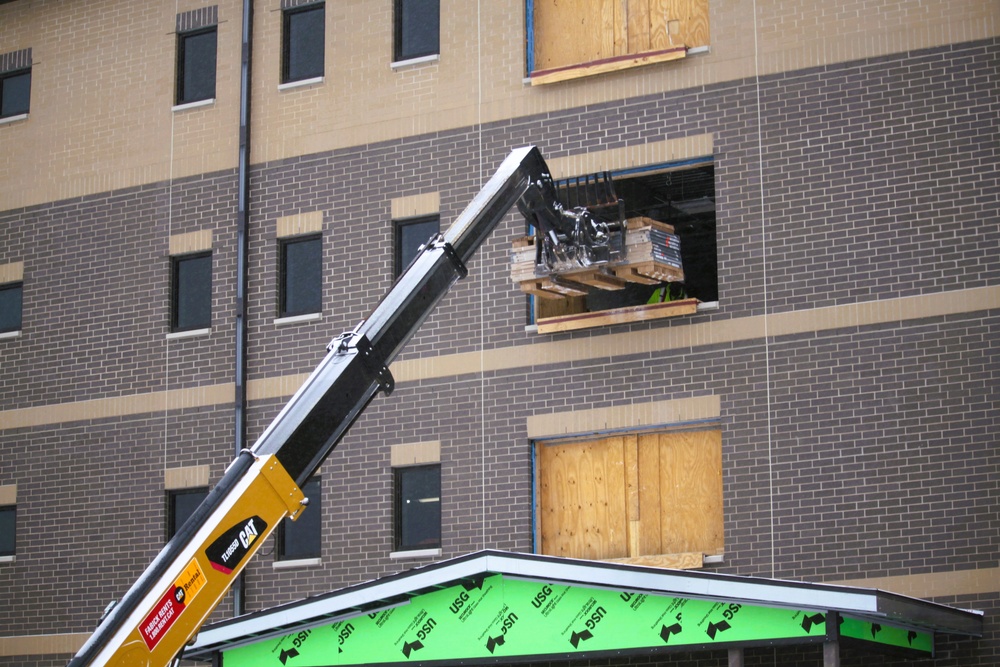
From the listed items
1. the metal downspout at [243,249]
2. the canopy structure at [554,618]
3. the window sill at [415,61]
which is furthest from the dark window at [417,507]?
the window sill at [415,61]

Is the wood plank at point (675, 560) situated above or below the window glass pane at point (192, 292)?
below

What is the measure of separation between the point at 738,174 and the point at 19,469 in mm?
13723

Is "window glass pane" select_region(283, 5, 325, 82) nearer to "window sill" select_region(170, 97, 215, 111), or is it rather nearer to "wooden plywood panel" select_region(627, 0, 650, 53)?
"window sill" select_region(170, 97, 215, 111)

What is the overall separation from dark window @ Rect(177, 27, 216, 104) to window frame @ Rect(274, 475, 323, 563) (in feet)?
24.0

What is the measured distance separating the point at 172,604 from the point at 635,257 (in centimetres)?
968

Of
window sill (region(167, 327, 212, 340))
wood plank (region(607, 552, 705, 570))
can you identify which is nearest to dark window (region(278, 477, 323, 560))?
window sill (region(167, 327, 212, 340))

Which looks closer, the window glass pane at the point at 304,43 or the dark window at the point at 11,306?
the window glass pane at the point at 304,43

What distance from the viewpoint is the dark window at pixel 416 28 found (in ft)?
87.2

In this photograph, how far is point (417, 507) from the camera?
998 inches

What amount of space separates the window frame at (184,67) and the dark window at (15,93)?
3.42m

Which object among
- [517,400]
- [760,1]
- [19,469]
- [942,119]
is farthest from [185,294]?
[942,119]

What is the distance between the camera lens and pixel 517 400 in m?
24.7

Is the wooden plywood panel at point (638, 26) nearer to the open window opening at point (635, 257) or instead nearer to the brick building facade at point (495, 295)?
the brick building facade at point (495, 295)

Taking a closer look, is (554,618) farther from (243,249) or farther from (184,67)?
(184,67)
